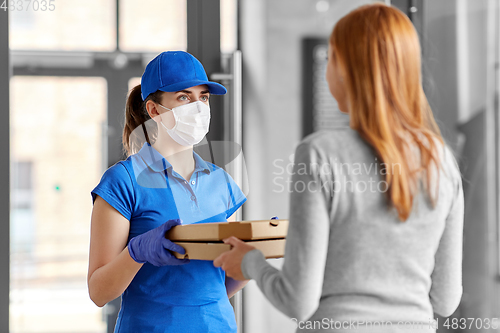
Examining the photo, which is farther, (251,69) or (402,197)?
(251,69)

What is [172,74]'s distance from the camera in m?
1.04

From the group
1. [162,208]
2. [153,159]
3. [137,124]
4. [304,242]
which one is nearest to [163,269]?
[162,208]

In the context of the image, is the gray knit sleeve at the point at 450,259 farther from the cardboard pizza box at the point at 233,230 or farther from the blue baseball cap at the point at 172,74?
the blue baseball cap at the point at 172,74

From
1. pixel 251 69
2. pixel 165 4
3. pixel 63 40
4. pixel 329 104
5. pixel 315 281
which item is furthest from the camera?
pixel 63 40

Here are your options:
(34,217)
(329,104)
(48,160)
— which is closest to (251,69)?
(329,104)

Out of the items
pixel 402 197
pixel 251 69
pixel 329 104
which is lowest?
pixel 402 197

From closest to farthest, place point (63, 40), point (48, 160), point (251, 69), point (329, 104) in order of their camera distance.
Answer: point (329, 104) → point (251, 69) → point (63, 40) → point (48, 160)

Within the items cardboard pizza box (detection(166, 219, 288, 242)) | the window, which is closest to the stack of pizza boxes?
cardboard pizza box (detection(166, 219, 288, 242))

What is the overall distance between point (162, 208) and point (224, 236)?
0.97 ft

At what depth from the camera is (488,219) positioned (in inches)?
72.1

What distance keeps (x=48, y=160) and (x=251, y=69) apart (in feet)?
4.64

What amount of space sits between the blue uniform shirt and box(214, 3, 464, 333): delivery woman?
40 centimetres

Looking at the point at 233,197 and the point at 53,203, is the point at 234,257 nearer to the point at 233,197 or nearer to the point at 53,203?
the point at 233,197

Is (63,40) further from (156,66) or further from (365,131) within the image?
(365,131)
